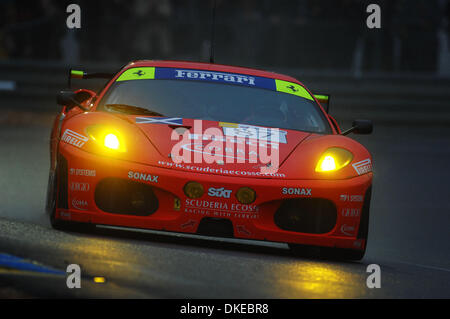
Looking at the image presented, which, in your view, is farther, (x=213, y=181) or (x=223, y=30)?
(x=223, y=30)

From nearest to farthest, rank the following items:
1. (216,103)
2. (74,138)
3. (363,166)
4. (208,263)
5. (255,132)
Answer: (208,263) < (74,138) < (363,166) < (255,132) < (216,103)

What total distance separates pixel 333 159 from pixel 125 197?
1.28 meters

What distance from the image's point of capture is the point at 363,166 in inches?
257

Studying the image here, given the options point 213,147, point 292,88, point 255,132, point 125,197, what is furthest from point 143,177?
point 292,88

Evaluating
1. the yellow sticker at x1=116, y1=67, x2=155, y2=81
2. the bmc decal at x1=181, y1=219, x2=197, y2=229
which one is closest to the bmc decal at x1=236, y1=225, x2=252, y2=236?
the bmc decal at x1=181, y1=219, x2=197, y2=229

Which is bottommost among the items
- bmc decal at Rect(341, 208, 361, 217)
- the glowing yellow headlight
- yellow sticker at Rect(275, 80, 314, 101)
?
bmc decal at Rect(341, 208, 361, 217)

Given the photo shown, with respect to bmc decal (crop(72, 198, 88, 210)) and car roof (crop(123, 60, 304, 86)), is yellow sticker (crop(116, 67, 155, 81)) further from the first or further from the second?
bmc decal (crop(72, 198, 88, 210))

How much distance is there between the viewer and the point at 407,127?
18109mm

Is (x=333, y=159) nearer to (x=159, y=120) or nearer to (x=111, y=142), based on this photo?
(x=159, y=120)

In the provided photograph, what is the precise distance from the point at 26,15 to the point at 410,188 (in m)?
10.6

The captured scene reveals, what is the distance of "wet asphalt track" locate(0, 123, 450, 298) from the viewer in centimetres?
473

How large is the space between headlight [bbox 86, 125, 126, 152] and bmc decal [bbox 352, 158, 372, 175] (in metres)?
1.42

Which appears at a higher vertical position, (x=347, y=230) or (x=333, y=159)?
(x=333, y=159)

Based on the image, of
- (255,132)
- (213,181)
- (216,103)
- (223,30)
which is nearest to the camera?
(213,181)
